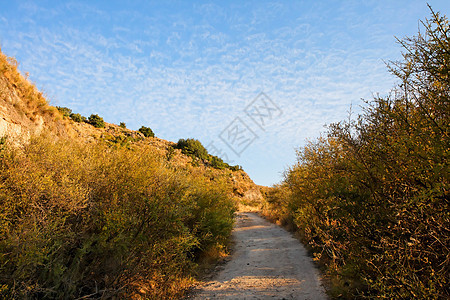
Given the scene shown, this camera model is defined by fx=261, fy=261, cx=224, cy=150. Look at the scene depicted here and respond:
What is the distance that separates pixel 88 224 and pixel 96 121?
31296mm

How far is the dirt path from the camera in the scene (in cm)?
698

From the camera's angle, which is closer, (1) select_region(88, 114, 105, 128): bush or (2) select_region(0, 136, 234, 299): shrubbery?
(2) select_region(0, 136, 234, 299): shrubbery

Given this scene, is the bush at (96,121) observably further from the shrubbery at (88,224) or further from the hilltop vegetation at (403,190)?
the hilltop vegetation at (403,190)

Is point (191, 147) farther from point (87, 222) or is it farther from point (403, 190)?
point (403, 190)

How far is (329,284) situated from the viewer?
7277 mm

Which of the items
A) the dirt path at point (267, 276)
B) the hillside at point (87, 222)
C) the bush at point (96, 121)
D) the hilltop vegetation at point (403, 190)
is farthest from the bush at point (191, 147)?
the hilltop vegetation at point (403, 190)

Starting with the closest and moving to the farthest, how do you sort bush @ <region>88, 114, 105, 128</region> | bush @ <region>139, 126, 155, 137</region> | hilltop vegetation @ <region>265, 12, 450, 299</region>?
1. hilltop vegetation @ <region>265, 12, 450, 299</region>
2. bush @ <region>88, 114, 105, 128</region>
3. bush @ <region>139, 126, 155, 137</region>

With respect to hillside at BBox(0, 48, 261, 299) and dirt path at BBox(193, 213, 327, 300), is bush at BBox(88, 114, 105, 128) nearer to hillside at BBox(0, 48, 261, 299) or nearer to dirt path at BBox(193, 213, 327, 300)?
hillside at BBox(0, 48, 261, 299)

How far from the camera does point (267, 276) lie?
338 inches

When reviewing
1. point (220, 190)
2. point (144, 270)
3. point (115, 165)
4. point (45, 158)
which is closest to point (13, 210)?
point (45, 158)

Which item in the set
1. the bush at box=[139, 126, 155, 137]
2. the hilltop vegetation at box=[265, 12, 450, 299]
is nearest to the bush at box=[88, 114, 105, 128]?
the bush at box=[139, 126, 155, 137]

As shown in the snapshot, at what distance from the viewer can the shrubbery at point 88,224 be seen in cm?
393

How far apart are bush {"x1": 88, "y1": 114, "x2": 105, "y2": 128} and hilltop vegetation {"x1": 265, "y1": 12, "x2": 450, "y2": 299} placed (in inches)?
1249

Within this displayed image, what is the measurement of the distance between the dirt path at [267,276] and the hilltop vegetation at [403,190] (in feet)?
3.68
